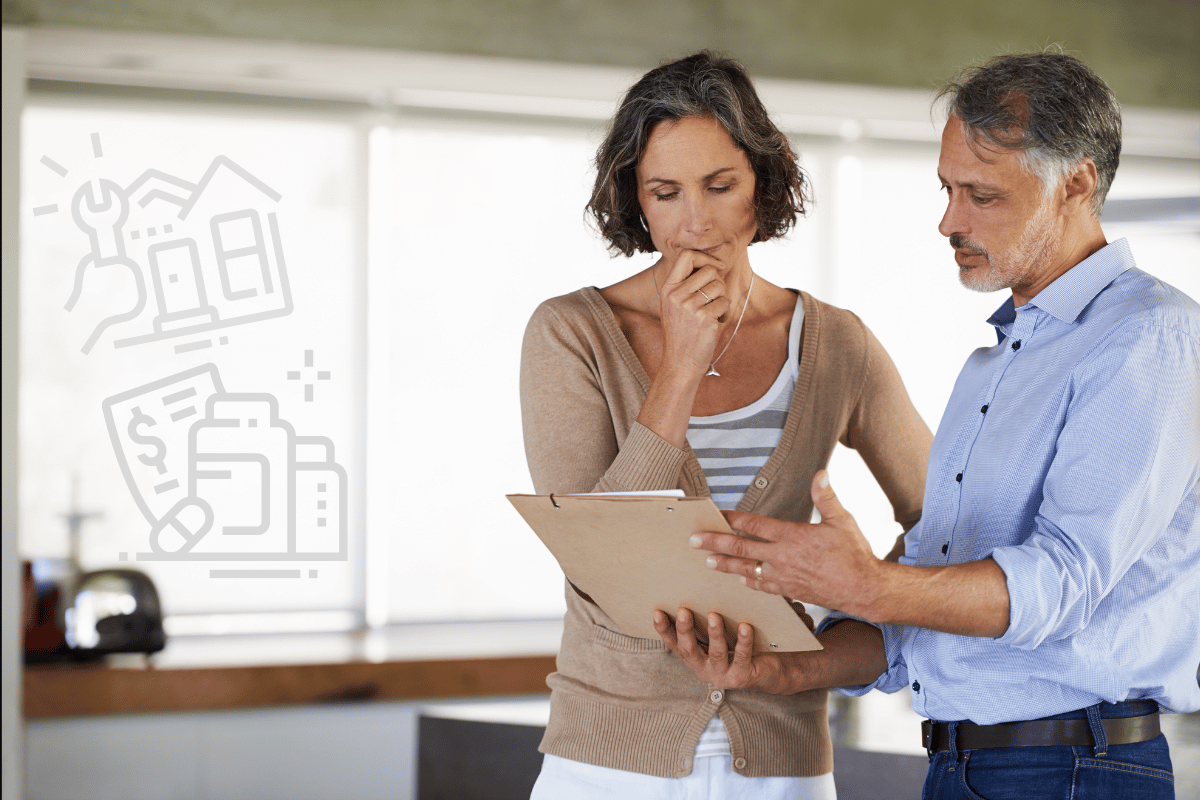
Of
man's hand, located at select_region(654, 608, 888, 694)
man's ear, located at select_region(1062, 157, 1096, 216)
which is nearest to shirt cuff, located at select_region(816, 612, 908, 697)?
man's hand, located at select_region(654, 608, 888, 694)

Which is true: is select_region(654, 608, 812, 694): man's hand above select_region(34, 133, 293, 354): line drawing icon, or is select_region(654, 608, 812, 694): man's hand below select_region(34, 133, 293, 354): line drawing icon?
below

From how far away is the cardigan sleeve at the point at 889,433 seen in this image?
5.14 ft

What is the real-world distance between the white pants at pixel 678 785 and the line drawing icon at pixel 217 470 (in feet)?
6.73

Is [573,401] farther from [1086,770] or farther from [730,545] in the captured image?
[1086,770]

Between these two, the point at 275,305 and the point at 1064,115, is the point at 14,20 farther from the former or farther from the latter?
the point at 1064,115

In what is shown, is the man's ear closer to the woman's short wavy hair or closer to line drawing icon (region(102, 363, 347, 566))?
the woman's short wavy hair

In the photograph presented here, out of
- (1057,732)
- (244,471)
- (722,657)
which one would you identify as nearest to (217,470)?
(244,471)

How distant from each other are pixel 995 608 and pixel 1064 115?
55 cm

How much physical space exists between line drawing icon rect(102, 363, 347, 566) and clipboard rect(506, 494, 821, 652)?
6.92 ft

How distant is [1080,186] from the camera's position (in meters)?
1.23

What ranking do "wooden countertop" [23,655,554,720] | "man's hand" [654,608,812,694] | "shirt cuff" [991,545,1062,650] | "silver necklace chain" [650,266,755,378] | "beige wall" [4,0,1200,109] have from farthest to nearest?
1. "beige wall" [4,0,1200,109]
2. "wooden countertop" [23,655,554,720]
3. "silver necklace chain" [650,266,755,378]
4. "man's hand" [654,608,812,694]
5. "shirt cuff" [991,545,1062,650]

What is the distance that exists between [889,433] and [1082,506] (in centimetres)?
51

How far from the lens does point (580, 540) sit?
1.20 m

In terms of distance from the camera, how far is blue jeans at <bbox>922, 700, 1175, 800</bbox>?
1.13 metres
